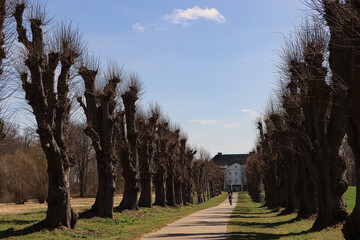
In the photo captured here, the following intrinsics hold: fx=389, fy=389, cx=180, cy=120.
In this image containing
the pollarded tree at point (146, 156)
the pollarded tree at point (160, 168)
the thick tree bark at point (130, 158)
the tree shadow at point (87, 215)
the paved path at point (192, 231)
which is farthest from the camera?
the pollarded tree at point (160, 168)

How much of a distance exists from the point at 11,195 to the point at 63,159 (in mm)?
32320

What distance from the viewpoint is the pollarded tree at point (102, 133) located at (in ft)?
74.0

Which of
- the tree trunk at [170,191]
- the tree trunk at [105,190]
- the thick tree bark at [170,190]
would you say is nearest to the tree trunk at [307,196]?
the tree trunk at [105,190]

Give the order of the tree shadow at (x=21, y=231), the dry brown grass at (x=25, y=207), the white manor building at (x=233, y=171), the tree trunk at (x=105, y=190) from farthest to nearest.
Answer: the white manor building at (x=233, y=171)
the dry brown grass at (x=25, y=207)
the tree trunk at (x=105, y=190)
the tree shadow at (x=21, y=231)

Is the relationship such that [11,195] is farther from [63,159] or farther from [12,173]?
[63,159]

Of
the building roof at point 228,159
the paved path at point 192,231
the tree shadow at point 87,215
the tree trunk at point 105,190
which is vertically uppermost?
the building roof at point 228,159

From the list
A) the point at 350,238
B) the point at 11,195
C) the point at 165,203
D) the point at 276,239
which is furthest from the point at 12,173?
the point at 350,238

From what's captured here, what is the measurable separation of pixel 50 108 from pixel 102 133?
6925 mm

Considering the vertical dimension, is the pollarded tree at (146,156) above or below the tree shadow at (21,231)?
above

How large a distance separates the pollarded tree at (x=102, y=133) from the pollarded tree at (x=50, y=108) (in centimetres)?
509

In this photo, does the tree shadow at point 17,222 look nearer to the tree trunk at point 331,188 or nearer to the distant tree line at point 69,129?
the distant tree line at point 69,129

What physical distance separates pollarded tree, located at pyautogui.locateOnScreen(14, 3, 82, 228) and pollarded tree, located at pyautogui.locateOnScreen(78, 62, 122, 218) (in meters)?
5.09

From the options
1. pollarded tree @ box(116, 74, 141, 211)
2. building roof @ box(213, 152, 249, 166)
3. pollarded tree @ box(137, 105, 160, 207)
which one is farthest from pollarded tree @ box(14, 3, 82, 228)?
building roof @ box(213, 152, 249, 166)

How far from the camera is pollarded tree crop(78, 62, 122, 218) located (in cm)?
2255
